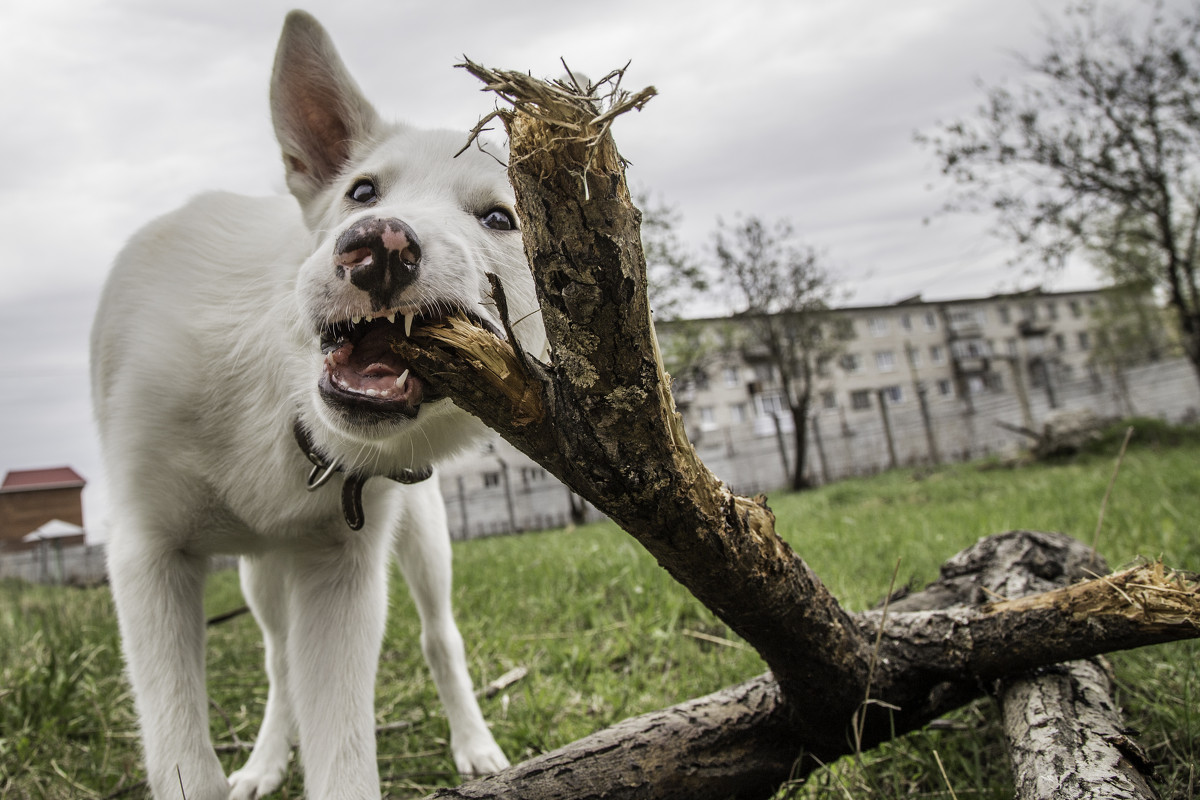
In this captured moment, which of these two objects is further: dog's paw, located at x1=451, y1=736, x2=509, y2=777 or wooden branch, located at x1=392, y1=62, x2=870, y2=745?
dog's paw, located at x1=451, y1=736, x2=509, y2=777

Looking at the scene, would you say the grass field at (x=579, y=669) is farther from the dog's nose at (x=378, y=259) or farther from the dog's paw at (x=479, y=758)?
the dog's nose at (x=378, y=259)

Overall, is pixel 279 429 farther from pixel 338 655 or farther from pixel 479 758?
pixel 479 758

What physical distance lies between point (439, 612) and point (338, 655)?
1075 millimetres

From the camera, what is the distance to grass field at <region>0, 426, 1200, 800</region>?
244 cm

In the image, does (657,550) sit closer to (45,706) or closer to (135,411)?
(135,411)

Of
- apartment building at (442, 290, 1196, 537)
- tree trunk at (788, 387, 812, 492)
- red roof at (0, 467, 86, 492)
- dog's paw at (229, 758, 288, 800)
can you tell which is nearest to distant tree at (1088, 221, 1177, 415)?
apartment building at (442, 290, 1196, 537)

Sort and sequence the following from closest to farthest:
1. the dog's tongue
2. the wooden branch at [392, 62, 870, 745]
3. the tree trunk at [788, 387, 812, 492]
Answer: the wooden branch at [392, 62, 870, 745]
the dog's tongue
the tree trunk at [788, 387, 812, 492]

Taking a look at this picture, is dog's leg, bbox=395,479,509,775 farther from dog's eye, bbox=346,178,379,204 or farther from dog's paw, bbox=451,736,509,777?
dog's eye, bbox=346,178,379,204

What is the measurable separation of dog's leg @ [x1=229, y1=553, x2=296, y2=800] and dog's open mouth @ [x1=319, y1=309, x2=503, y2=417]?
143 centimetres

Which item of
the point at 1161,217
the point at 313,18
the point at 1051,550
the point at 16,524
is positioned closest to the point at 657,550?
the point at 313,18

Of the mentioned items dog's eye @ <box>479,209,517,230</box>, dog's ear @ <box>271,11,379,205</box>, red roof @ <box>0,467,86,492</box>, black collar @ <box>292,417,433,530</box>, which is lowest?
black collar @ <box>292,417,433,530</box>

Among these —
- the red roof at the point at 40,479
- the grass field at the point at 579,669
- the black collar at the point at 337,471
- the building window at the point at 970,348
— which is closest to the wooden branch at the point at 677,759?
the grass field at the point at 579,669

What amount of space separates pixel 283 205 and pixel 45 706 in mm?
2590

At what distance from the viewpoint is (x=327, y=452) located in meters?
2.27
